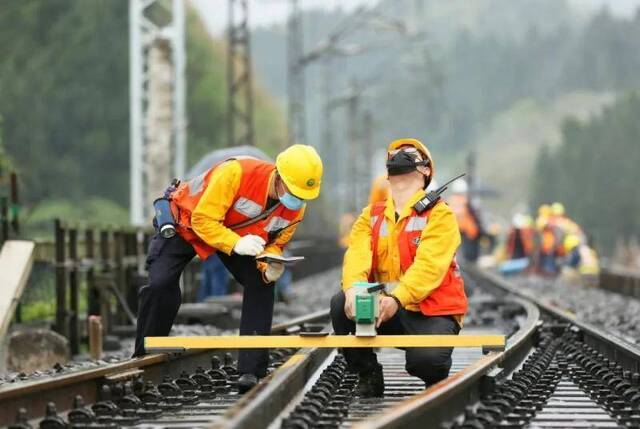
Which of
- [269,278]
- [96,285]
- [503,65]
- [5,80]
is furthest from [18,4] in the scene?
[503,65]

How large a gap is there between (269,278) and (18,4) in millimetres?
46714

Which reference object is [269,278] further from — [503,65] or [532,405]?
[503,65]

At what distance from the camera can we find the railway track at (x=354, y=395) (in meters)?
6.28

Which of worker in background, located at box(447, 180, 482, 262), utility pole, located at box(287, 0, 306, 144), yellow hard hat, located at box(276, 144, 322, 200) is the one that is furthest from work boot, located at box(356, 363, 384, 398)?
utility pole, located at box(287, 0, 306, 144)

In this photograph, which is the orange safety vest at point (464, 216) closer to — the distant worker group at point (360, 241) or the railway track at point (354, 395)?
the railway track at point (354, 395)

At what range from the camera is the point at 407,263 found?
777 centimetres

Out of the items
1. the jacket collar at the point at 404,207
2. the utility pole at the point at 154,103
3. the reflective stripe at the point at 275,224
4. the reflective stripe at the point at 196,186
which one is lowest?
the reflective stripe at the point at 275,224

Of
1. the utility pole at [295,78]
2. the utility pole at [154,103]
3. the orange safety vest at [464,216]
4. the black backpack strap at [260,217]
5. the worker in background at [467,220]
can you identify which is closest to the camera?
the black backpack strap at [260,217]

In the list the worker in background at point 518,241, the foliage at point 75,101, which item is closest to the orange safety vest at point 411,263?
the worker in background at point 518,241

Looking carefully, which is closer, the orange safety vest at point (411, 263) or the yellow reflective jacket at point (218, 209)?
the orange safety vest at point (411, 263)

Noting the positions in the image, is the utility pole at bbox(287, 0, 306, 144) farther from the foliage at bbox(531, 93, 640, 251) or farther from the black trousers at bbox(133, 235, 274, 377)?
the foliage at bbox(531, 93, 640, 251)

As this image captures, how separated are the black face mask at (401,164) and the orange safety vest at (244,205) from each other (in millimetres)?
612

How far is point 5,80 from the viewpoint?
164 ft

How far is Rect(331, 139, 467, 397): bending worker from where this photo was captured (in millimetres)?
7590
